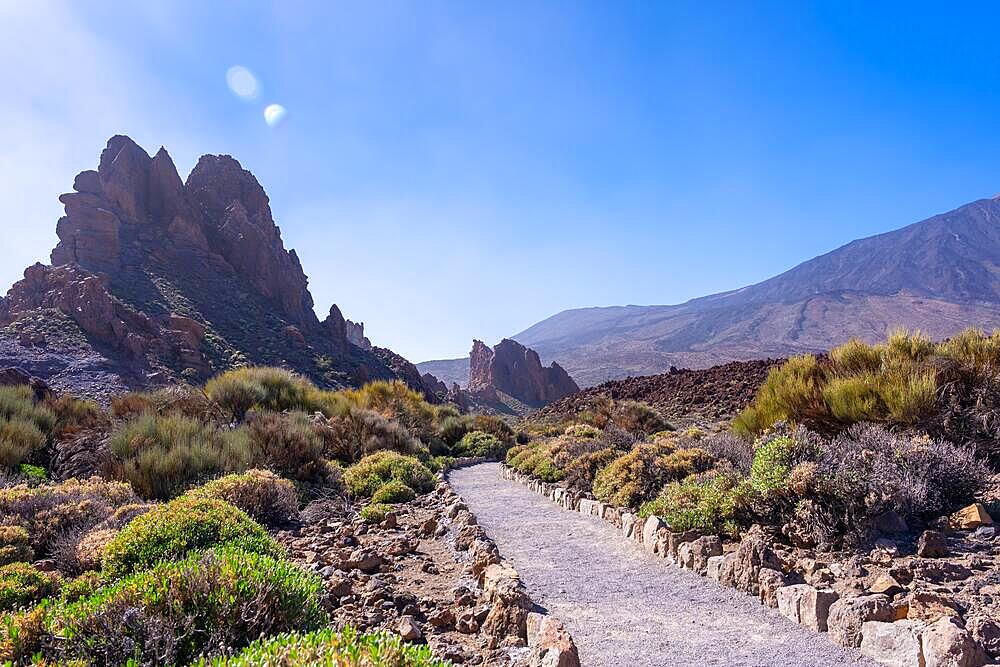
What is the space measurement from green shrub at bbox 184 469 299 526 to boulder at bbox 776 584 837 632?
6.21 m

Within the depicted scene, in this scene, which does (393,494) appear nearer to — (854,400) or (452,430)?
(854,400)

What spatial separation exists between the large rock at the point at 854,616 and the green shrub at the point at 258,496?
6568 millimetres

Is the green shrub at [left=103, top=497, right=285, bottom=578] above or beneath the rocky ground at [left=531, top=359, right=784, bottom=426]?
above

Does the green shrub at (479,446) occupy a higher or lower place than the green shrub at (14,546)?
lower

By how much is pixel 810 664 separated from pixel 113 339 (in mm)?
32072

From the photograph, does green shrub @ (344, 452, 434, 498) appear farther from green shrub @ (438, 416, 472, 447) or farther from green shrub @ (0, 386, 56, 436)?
green shrub @ (438, 416, 472, 447)

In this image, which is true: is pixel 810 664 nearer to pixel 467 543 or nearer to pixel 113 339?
pixel 467 543

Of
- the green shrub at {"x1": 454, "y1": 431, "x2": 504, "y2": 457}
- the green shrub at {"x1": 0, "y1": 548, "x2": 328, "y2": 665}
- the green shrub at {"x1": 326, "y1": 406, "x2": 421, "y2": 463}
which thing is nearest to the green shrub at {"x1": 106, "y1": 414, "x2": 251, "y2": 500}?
the green shrub at {"x1": 326, "y1": 406, "x2": 421, "y2": 463}

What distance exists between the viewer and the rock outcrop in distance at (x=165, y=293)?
26469mm

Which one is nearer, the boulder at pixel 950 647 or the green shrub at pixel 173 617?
the green shrub at pixel 173 617

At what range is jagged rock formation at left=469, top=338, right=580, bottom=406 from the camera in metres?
64.3

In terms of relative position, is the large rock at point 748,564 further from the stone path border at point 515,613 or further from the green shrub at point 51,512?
the green shrub at point 51,512

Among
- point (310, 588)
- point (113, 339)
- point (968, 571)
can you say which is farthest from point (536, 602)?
point (113, 339)

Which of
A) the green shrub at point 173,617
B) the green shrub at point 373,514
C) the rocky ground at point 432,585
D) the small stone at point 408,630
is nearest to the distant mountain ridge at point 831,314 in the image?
the green shrub at point 373,514
